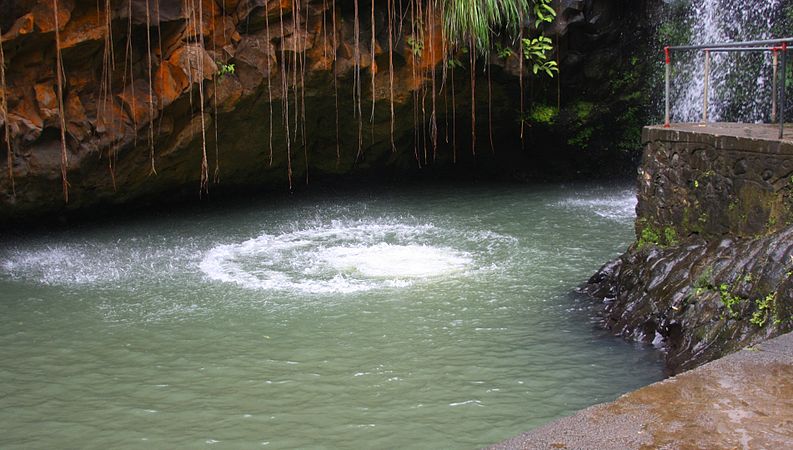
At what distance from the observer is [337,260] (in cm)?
892

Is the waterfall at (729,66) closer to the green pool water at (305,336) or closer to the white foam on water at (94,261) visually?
the green pool water at (305,336)

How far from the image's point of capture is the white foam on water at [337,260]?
797cm

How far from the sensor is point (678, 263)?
21.7ft

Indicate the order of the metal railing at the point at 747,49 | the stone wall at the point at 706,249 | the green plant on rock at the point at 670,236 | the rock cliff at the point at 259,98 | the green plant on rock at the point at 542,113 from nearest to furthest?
the stone wall at the point at 706,249 < the metal railing at the point at 747,49 < the green plant on rock at the point at 670,236 < the rock cliff at the point at 259,98 < the green plant on rock at the point at 542,113

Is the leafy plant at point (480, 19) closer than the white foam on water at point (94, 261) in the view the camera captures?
No

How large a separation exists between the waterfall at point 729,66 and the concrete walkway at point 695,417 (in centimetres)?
1054

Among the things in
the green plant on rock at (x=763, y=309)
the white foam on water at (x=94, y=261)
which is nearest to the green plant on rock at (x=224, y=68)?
the white foam on water at (x=94, y=261)

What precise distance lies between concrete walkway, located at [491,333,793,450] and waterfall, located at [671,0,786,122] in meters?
10.5

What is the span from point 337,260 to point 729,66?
8.01 meters

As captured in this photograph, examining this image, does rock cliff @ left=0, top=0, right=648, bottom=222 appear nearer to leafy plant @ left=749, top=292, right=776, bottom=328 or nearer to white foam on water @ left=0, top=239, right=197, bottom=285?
white foam on water @ left=0, top=239, right=197, bottom=285

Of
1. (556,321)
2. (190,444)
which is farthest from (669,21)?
(190,444)

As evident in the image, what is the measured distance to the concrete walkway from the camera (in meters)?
2.78

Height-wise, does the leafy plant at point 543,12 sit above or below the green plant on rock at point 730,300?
above

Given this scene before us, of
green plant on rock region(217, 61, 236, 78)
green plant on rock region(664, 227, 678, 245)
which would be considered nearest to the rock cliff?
green plant on rock region(217, 61, 236, 78)
